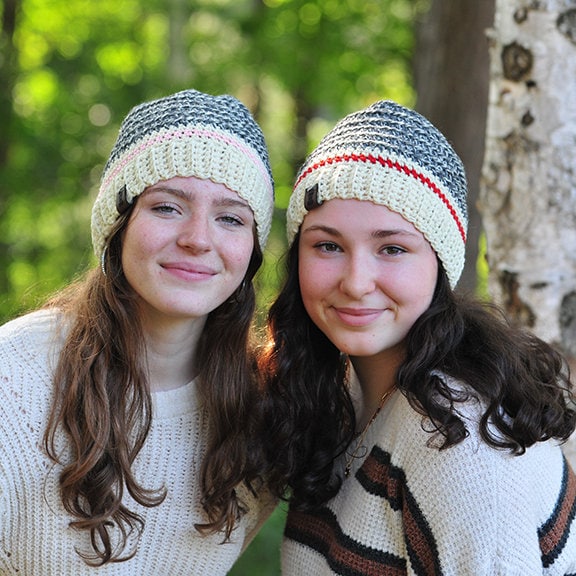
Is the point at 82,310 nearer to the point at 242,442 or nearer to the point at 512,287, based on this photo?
the point at 242,442

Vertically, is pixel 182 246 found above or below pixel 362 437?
above

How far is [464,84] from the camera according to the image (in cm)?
491

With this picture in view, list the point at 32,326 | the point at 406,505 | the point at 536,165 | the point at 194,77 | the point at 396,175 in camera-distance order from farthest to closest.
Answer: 1. the point at 194,77
2. the point at 536,165
3. the point at 32,326
4. the point at 396,175
5. the point at 406,505

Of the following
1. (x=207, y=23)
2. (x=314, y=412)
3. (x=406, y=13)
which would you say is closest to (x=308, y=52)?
(x=406, y=13)

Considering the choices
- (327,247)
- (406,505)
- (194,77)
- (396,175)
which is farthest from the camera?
(194,77)

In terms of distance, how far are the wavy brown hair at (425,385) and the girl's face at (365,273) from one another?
107 mm

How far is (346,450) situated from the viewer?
8.84ft

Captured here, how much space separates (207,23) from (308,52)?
16.1 feet

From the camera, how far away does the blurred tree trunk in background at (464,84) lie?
484 centimetres

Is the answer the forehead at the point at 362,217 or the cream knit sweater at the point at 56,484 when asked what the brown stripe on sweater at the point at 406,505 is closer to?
the cream knit sweater at the point at 56,484

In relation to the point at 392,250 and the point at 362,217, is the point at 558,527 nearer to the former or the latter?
the point at 392,250

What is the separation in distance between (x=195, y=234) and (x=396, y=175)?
630mm

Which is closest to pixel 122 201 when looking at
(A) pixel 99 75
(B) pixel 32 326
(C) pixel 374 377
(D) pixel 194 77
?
(B) pixel 32 326

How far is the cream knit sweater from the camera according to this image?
2449mm
